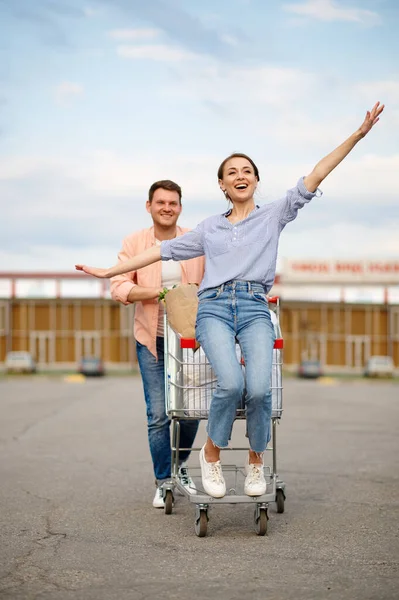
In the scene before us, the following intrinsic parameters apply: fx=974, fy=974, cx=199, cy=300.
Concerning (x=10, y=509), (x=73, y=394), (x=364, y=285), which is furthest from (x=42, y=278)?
(x=10, y=509)

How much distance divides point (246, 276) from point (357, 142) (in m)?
1.06

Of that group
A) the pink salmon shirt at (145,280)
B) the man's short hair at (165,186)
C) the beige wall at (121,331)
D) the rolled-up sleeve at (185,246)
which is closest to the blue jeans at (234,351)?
the rolled-up sleeve at (185,246)

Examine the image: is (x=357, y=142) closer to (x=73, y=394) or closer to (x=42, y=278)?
(x=73, y=394)

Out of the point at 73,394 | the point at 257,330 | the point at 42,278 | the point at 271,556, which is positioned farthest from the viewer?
the point at 42,278

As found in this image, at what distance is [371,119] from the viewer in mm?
5969

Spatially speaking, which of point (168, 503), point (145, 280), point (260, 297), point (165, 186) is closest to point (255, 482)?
point (168, 503)

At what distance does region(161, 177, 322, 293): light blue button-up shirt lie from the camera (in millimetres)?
6074

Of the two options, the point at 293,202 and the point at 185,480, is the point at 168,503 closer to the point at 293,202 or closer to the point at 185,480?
the point at 185,480

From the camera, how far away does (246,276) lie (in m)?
6.05

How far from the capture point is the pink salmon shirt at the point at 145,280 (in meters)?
6.89

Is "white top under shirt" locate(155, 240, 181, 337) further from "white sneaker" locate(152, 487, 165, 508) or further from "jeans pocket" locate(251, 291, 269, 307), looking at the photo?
"white sneaker" locate(152, 487, 165, 508)

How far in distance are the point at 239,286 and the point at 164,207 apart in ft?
4.13

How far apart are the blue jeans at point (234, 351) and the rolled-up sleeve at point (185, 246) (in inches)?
12.8

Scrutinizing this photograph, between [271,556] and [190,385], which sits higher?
[190,385]
